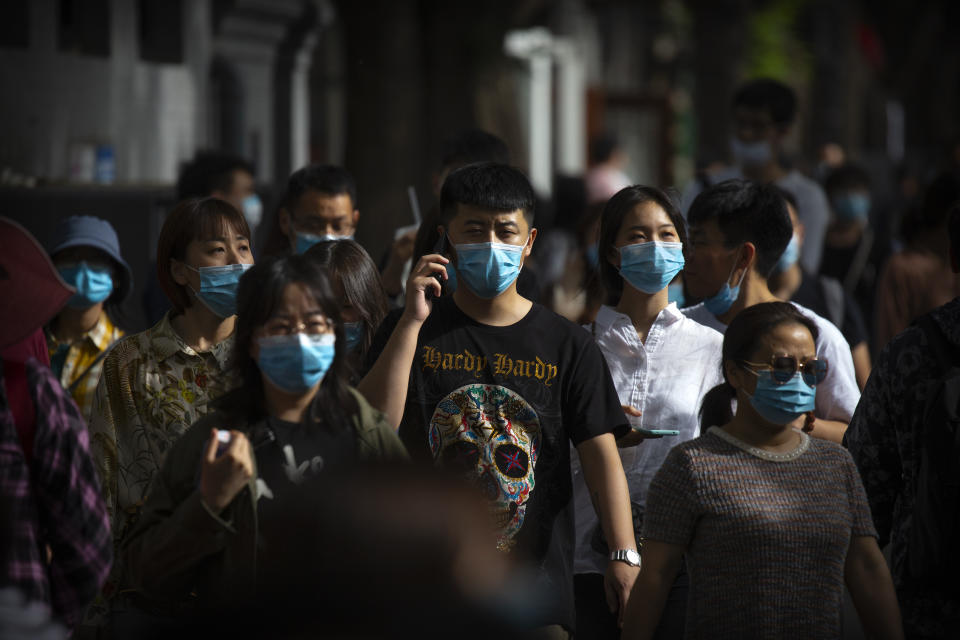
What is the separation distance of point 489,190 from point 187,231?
0.97m

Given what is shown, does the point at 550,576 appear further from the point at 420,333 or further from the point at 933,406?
the point at 933,406

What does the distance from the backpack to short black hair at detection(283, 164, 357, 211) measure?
2617 millimetres

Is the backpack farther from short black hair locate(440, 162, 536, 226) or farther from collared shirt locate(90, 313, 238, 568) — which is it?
collared shirt locate(90, 313, 238, 568)

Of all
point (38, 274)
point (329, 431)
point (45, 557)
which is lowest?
point (45, 557)

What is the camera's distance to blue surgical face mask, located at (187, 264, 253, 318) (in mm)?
4258

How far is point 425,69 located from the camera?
1427 cm

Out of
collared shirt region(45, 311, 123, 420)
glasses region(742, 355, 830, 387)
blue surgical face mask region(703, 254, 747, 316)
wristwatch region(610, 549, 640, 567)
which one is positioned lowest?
wristwatch region(610, 549, 640, 567)

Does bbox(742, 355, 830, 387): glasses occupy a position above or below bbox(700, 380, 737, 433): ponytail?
above

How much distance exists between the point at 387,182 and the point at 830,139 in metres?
17.2

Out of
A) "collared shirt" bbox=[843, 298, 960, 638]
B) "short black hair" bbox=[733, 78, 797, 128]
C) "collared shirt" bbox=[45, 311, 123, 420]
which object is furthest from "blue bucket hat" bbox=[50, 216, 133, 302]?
"short black hair" bbox=[733, 78, 797, 128]

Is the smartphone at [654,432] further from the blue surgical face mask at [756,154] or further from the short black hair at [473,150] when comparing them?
the blue surgical face mask at [756,154]

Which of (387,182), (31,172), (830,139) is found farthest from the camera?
(830,139)

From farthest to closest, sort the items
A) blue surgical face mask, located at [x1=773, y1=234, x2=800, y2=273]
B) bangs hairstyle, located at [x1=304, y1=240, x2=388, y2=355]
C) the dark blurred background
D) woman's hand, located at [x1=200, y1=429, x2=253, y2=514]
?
the dark blurred background → blue surgical face mask, located at [x1=773, y1=234, x2=800, y2=273] → bangs hairstyle, located at [x1=304, y1=240, x2=388, y2=355] → woman's hand, located at [x1=200, y1=429, x2=253, y2=514]

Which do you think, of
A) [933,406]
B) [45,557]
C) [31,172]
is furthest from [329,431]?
[31,172]
